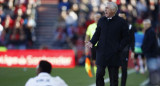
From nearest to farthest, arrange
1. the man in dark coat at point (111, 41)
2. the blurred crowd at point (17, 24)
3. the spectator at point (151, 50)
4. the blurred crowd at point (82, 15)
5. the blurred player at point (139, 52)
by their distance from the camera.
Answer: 1. the man in dark coat at point (111, 41)
2. the spectator at point (151, 50)
3. the blurred player at point (139, 52)
4. the blurred crowd at point (17, 24)
5. the blurred crowd at point (82, 15)

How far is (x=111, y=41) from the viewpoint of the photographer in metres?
10.9

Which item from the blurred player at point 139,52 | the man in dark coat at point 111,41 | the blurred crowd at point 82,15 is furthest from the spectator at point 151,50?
the blurred crowd at point 82,15

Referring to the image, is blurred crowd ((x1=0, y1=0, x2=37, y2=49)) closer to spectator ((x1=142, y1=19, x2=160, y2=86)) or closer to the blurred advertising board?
the blurred advertising board

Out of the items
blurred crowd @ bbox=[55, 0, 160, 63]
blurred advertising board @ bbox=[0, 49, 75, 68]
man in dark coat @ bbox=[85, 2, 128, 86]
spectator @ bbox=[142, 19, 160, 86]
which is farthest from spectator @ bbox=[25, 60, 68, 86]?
blurred crowd @ bbox=[55, 0, 160, 63]

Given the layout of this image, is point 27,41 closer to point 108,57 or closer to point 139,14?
point 139,14

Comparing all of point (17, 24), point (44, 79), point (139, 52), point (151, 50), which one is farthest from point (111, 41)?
point (17, 24)

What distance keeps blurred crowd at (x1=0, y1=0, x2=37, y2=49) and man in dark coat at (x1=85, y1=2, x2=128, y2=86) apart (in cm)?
1640

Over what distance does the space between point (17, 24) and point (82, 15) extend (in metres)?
3.68

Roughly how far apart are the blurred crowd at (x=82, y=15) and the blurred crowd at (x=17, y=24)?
162 centimetres

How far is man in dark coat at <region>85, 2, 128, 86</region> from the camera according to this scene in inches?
430

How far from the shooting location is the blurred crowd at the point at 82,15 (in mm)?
27828

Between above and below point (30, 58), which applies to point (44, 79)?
above

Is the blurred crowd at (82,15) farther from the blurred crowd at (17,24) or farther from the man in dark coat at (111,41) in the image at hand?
the man in dark coat at (111,41)

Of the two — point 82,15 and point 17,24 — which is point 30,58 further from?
point 82,15
